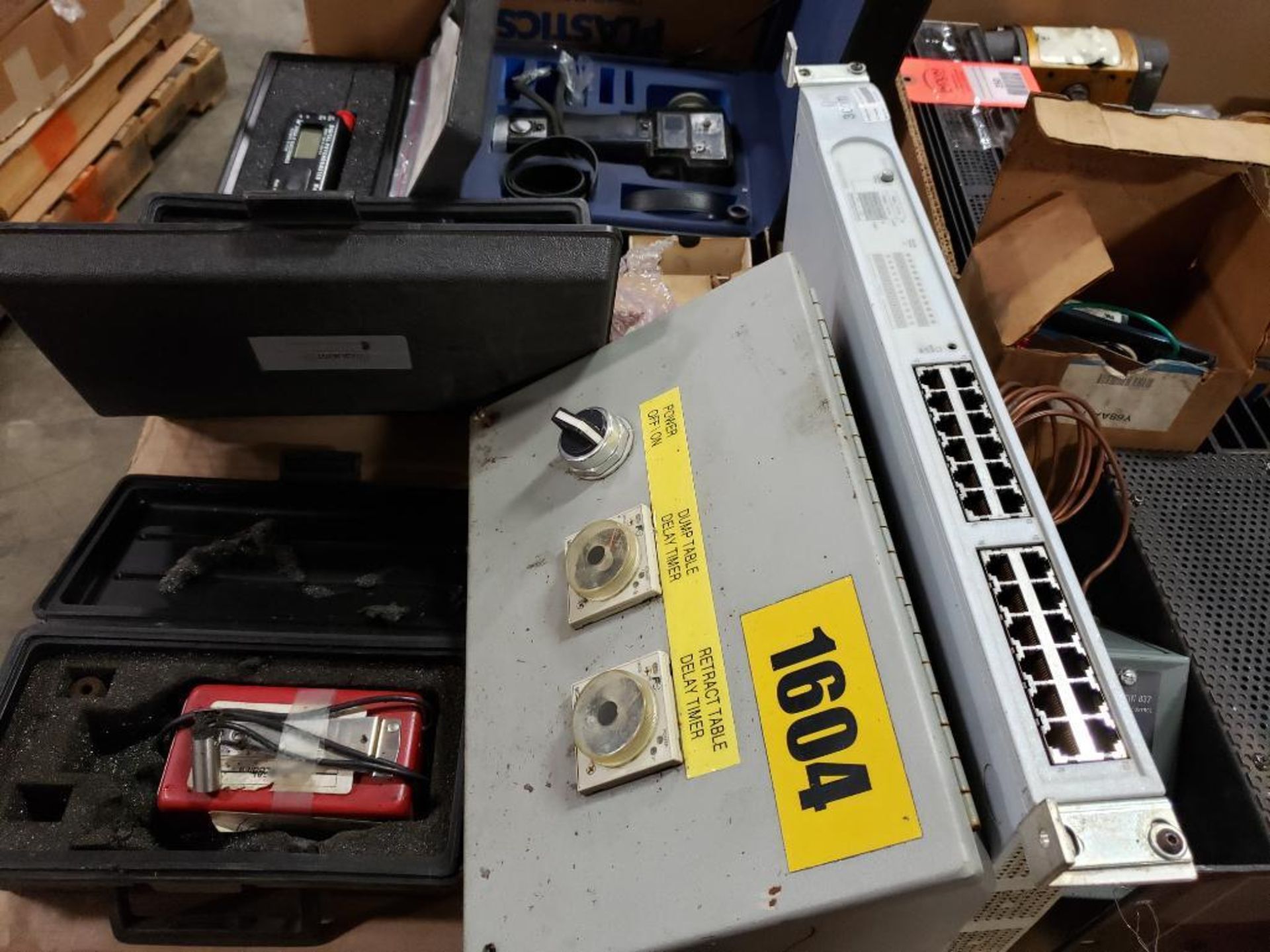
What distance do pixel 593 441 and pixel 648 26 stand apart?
3.53ft

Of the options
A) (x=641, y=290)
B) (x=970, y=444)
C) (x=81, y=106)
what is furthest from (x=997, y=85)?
(x=81, y=106)

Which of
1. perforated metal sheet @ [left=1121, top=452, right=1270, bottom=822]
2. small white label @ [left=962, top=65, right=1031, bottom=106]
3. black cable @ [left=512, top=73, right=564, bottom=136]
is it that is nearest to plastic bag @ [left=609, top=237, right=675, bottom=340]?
black cable @ [left=512, top=73, right=564, bottom=136]

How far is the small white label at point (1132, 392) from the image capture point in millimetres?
949

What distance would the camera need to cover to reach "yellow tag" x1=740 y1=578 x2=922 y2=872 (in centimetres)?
54

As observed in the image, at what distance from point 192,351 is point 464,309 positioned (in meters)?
0.28

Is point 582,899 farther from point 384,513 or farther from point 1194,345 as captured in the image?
point 1194,345

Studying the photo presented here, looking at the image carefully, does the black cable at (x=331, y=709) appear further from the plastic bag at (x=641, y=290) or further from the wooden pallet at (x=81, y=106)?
the wooden pallet at (x=81, y=106)

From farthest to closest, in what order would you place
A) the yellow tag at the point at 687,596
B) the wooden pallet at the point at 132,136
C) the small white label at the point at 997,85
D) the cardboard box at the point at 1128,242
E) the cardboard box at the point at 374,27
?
the wooden pallet at the point at 132,136 → the cardboard box at the point at 374,27 → the small white label at the point at 997,85 → the cardboard box at the point at 1128,242 → the yellow tag at the point at 687,596

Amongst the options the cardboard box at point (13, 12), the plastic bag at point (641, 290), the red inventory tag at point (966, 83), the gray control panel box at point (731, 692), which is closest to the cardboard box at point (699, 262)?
the plastic bag at point (641, 290)

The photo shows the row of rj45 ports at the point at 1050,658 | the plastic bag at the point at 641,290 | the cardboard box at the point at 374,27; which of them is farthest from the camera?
the cardboard box at the point at 374,27

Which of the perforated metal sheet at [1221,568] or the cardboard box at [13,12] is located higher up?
the cardboard box at [13,12]

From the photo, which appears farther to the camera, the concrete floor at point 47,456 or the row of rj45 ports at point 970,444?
the concrete floor at point 47,456

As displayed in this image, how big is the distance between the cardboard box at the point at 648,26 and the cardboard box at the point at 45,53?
82 centimetres

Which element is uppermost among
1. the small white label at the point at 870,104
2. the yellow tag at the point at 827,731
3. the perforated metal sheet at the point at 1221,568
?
the small white label at the point at 870,104
